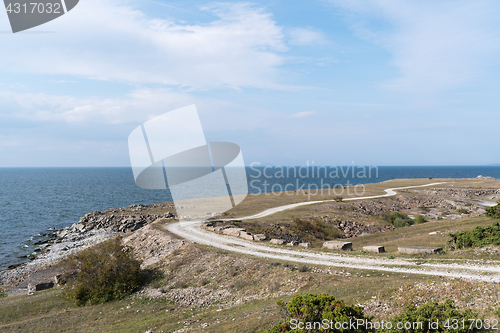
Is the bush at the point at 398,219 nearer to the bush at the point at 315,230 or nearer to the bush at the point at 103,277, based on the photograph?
the bush at the point at 315,230

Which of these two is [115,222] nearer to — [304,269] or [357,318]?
[304,269]

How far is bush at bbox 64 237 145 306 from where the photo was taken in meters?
20.0

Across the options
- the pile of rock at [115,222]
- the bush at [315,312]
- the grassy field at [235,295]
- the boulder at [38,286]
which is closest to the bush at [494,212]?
the grassy field at [235,295]

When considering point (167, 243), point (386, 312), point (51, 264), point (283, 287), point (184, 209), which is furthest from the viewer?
point (184, 209)

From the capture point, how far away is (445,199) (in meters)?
58.2

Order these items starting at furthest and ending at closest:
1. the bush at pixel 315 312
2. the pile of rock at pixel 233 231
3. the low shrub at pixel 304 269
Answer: the pile of rock at pixel 233 231
the low shrub at pixel 304 269
the bush at pixel 315 312

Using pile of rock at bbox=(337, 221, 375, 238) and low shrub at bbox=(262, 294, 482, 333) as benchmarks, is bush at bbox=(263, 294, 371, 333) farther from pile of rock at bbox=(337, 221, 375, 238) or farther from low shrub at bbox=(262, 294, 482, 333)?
pile of rock at bbox=(337, 221, 375, 238)

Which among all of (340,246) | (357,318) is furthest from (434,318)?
(340,246)

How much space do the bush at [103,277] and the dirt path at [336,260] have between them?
279 inches

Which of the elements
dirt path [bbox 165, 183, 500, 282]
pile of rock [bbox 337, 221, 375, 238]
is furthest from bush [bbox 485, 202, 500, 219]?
dirt path [bbox 165, 183, 500, 282]

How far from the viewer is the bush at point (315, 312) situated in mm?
8110

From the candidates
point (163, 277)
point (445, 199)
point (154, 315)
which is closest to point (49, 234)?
point (163, 277)

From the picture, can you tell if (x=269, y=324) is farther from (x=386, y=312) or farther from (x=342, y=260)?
(x=342, y=260)

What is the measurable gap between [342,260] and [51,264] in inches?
1201
